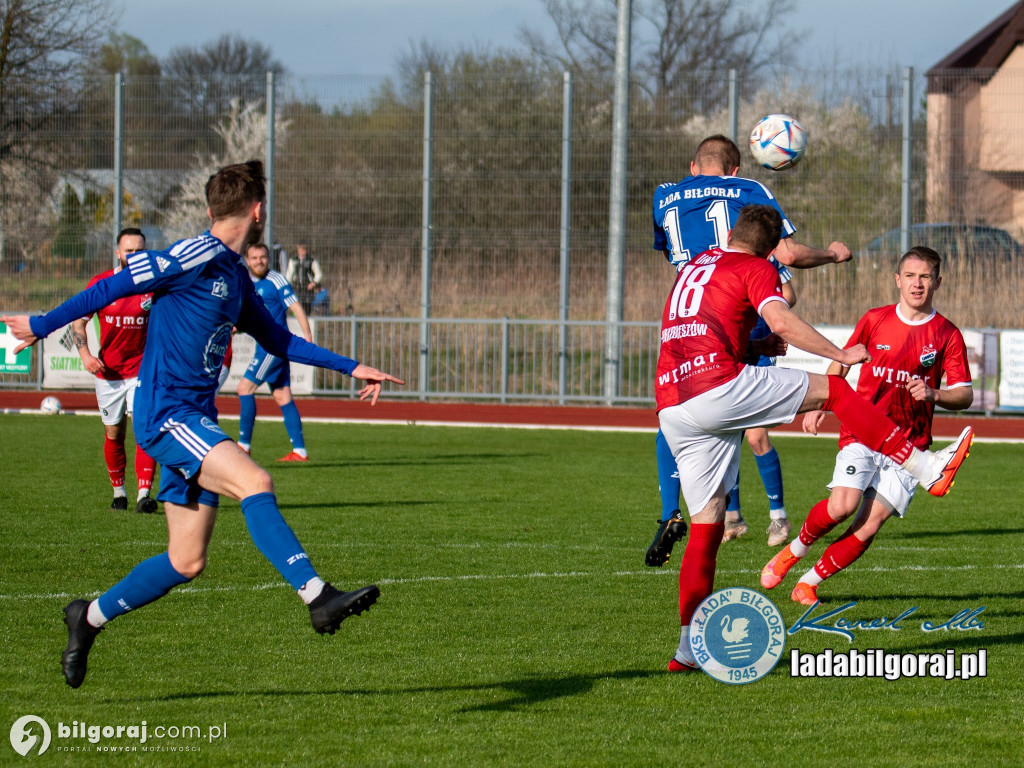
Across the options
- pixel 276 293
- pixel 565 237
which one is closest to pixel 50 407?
pixel 276 293

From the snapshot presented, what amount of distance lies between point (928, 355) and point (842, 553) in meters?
1.12

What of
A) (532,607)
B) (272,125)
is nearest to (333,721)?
(532,607)

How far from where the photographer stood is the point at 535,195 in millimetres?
20391

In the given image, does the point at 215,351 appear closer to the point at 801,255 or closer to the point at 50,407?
the point at 801,255

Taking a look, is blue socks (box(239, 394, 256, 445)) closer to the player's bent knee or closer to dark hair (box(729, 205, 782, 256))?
the player's bent knee

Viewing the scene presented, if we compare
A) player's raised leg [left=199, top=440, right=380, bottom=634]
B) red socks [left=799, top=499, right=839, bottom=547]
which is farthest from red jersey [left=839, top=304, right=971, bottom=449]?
player's raised leg [left=199, top=440, right=380, bottom=634]

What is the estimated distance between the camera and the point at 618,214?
1966 centimetres

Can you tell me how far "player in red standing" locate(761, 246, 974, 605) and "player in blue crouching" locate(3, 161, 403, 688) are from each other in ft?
9.51

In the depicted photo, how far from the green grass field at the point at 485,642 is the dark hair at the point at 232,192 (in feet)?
5.95

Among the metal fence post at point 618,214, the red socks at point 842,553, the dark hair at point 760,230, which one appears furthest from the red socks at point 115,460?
the metal fence post at point 618,214

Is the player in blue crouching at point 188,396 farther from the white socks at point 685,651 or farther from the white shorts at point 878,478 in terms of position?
the white shorts at point 878,478

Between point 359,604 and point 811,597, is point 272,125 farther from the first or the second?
point 359,604

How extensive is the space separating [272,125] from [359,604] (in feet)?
59.7

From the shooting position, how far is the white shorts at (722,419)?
4.87 metres
